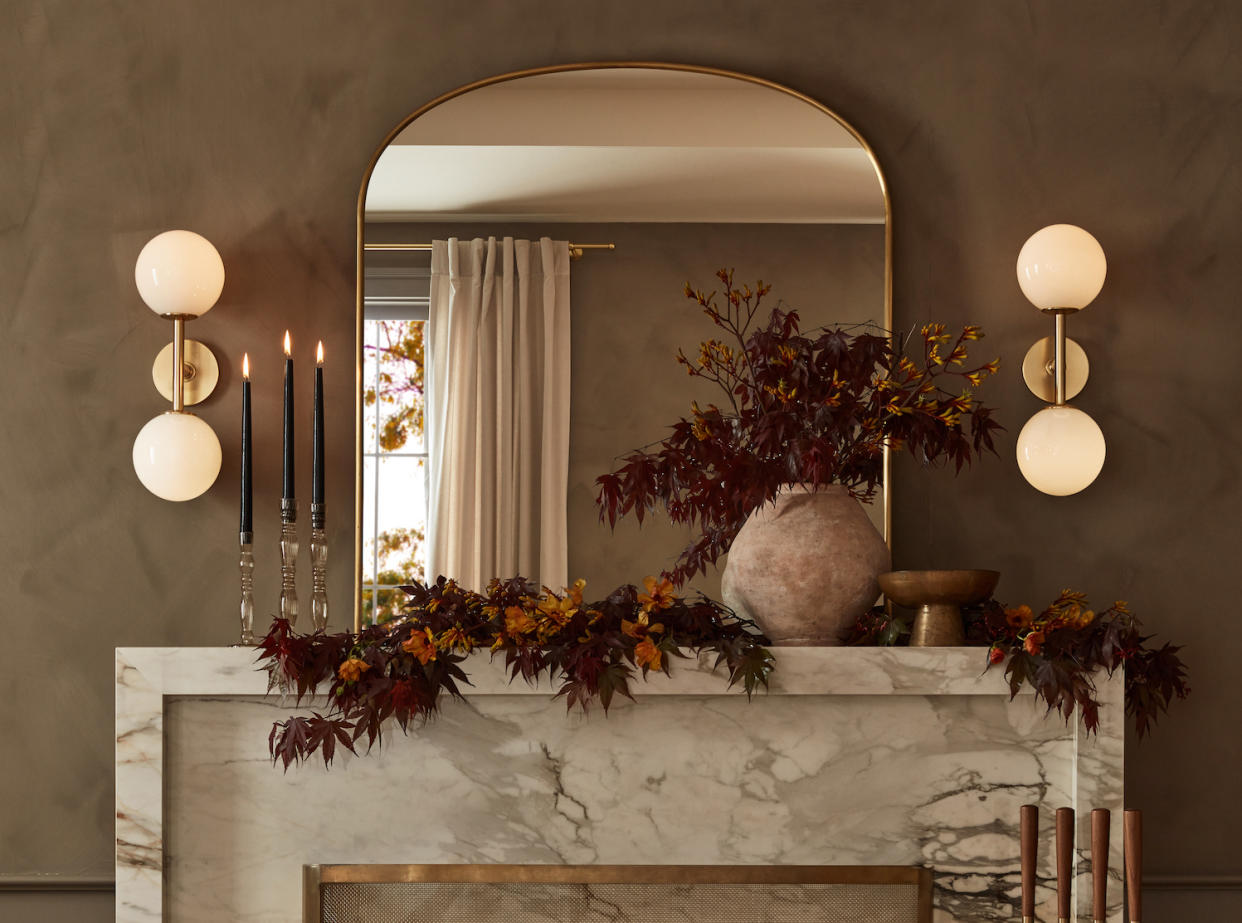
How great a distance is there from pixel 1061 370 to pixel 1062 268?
6.9 inches

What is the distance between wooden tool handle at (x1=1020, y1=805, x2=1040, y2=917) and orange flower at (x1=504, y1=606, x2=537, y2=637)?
0.73 m

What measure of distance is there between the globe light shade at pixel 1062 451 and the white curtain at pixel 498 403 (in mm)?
789

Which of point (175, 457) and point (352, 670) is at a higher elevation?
point (175, 457)

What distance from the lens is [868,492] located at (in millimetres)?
2070

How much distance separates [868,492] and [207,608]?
116 cm

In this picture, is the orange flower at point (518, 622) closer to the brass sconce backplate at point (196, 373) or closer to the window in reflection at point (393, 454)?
the window in reflection at point (393, 454)

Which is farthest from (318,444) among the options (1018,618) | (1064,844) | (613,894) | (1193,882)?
(1193,882)

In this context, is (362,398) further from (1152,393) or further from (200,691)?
(1152,393)

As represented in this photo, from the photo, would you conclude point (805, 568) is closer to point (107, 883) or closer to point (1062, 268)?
point (1062, 268)

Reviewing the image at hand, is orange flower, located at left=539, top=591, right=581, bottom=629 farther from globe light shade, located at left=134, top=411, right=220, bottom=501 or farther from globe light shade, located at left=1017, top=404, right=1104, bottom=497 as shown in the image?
globe light shade, located at left=1017, top=404, right=1104, bottom=497

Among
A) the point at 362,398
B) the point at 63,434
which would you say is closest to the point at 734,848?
the point at 362,398

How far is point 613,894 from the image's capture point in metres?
1.85

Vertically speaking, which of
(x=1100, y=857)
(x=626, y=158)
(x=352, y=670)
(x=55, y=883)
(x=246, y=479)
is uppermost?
(x=626, y=158)

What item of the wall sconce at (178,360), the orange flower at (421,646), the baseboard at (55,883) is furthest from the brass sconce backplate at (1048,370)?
the baseboard at (55,883)
